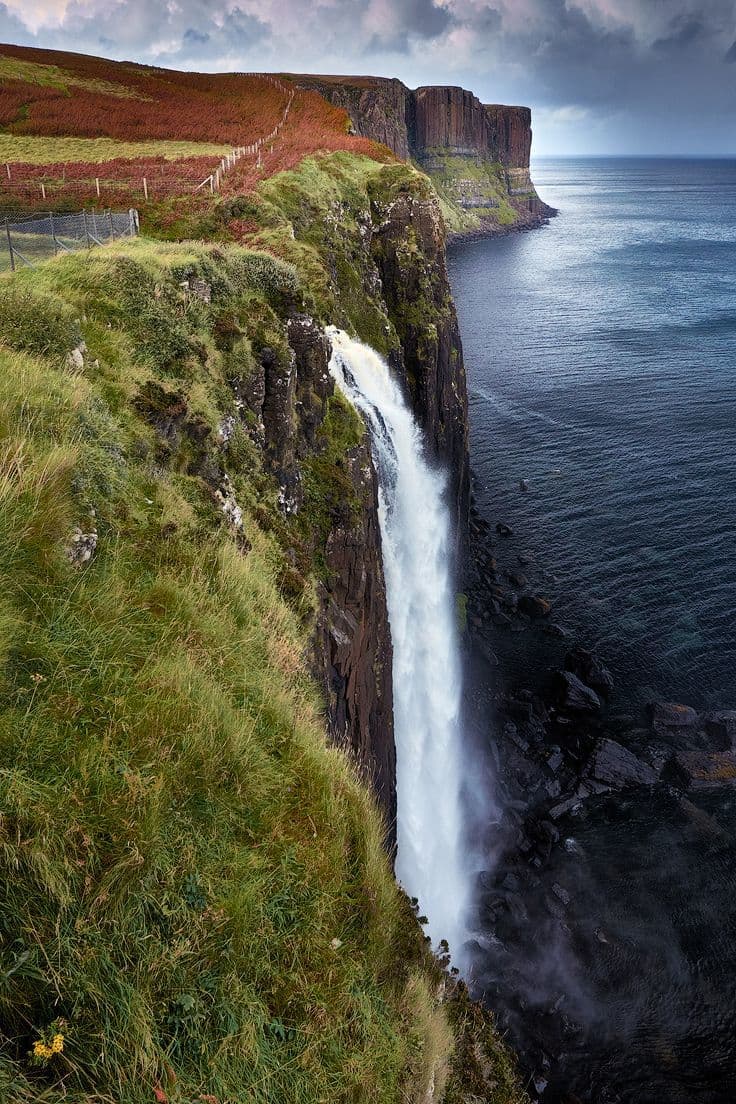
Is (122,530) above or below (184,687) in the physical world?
above

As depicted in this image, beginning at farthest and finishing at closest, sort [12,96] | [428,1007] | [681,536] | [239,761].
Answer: [681,536] → [12,96] → [428,1007] → [239,761]

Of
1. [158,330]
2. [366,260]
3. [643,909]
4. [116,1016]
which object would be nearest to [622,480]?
[366,260]

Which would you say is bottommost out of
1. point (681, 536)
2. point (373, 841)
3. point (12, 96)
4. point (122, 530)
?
point (681, 536)

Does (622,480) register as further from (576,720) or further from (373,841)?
(373,841)

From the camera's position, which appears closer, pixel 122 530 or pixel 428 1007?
pixel 428 1007

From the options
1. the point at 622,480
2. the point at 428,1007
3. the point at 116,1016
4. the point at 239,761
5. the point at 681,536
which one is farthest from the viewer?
the point at 622,480

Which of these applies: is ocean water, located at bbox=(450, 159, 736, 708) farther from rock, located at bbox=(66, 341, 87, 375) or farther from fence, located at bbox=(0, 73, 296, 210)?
rock, located at bbox=(66, 341, 87, 375)
